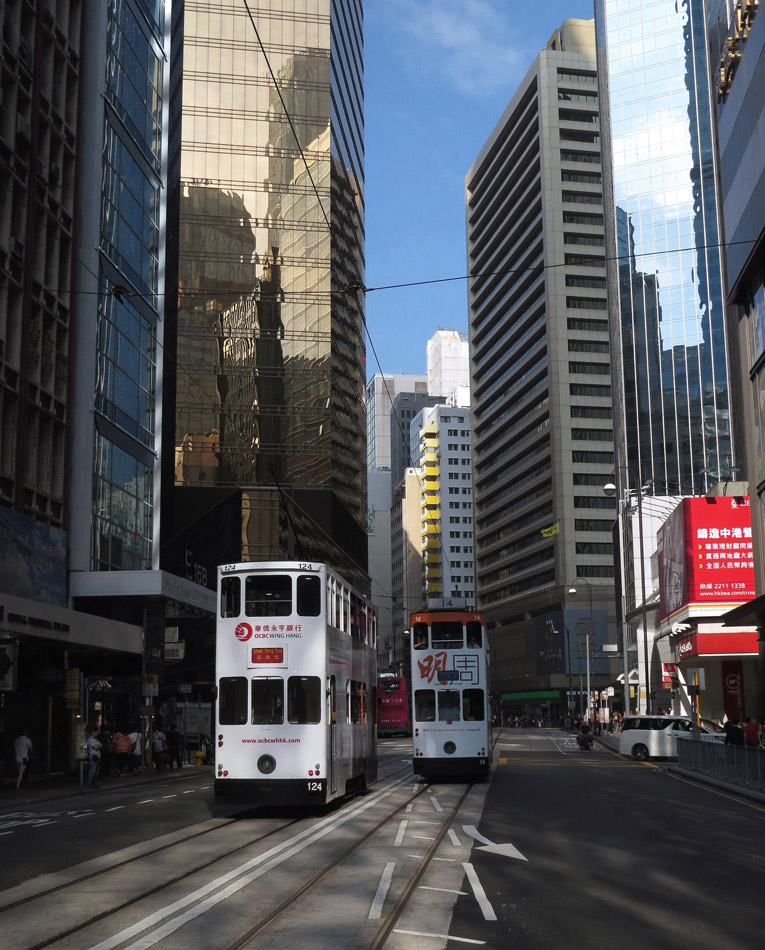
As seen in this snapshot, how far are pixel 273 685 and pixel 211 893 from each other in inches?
325

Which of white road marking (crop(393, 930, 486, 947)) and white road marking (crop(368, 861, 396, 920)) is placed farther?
white road marking (crop(368, 861, 396, 920))

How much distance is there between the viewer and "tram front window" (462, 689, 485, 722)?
2961cm

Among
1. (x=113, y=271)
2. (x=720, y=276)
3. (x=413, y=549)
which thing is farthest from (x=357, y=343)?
(x=413, y=549)

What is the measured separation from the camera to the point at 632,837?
16.3m

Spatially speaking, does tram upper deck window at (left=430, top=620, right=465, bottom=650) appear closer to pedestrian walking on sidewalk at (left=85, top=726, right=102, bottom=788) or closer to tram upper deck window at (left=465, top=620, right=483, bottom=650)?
tram upper deck window at (left=465, top=620, right=483, bottom=650)

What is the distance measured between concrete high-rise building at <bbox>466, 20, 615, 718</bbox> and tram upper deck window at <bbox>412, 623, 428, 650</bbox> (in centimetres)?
7786

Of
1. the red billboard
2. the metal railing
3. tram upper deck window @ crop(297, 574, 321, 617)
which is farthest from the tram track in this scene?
the red billboard

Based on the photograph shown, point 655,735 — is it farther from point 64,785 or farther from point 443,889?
Answer: point 443,889

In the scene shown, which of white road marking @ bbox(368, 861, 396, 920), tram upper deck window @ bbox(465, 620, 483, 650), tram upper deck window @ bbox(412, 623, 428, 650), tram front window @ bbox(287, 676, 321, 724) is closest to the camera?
white road marking @ bbox(368, 861, 396, 920)

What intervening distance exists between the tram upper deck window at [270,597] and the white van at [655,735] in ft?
87.6

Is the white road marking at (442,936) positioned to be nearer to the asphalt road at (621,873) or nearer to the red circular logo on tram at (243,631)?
the asphalt road at (621,873)

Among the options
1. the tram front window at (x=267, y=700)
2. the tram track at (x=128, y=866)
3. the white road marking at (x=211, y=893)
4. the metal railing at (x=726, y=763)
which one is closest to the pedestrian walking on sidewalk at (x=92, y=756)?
the tram track at (x=128, y=866)

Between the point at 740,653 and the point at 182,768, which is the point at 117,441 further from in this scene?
the point at 740,653

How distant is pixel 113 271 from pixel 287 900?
36696 millimetres
